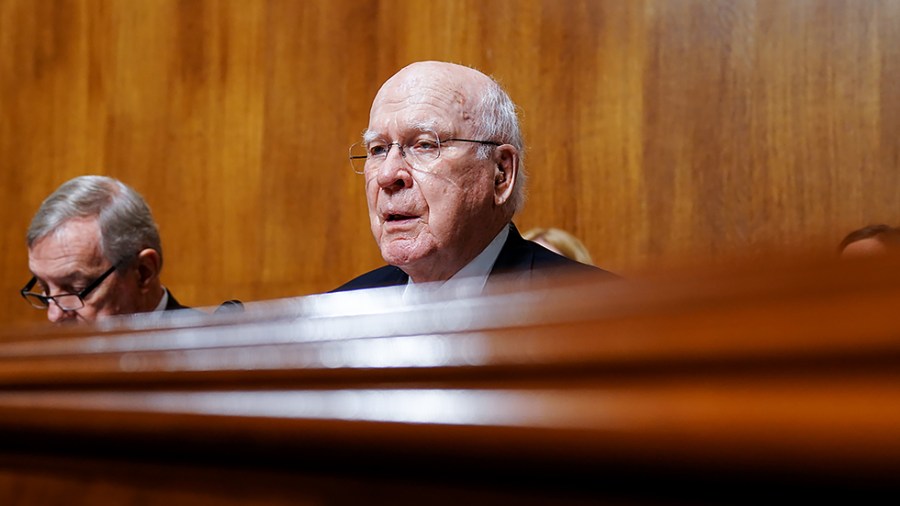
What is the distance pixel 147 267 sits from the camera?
234 centimetres

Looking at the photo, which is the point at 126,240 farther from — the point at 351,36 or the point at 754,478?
the point at 754,478

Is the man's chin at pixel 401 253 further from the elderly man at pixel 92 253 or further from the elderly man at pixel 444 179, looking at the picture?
the elderly man at pixel 92 253

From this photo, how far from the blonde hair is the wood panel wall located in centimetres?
18

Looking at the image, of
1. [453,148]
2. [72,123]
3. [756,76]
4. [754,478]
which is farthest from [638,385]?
[72,123]

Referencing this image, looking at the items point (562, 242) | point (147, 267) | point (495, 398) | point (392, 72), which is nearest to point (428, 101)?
point (562, 242)

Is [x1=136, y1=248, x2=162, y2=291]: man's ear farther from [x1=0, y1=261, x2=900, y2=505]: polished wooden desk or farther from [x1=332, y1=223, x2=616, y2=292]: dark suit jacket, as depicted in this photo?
[x1=0, y1=261, x2=900, y2=505]: polished wooden desk

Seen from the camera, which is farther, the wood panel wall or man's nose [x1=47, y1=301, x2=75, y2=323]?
the wood panel wall

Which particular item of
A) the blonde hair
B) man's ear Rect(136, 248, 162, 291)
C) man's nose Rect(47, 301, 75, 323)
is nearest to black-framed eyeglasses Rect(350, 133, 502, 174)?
the blonde hair

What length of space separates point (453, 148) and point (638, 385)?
163cm

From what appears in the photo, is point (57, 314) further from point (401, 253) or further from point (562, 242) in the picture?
point (562, 242)

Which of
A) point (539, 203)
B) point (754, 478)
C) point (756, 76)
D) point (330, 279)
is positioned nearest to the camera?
point (754, 478)

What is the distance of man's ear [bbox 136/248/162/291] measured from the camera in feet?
7.63

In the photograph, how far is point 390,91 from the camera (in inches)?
76.4

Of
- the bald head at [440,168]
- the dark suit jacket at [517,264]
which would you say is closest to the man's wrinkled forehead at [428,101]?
the bald head at [440,168]
